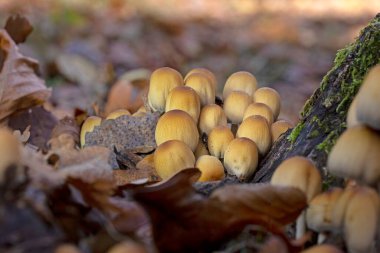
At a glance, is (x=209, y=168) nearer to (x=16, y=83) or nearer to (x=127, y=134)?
(x=127, y=134)

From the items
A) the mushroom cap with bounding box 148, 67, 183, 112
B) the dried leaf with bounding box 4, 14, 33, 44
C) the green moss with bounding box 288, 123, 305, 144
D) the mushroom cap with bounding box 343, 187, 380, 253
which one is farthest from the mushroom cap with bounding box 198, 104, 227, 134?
the dried leaf with bounding box 4, 14, 33, 44

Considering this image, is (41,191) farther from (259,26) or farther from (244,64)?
(259,26)

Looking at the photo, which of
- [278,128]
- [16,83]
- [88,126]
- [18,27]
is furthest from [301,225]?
[18,27]

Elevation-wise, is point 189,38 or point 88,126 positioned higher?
point 88,126

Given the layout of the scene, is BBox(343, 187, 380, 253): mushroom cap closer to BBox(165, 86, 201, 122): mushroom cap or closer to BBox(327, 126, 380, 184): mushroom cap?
BBox(327, 126, 380, 184): mushroom cap

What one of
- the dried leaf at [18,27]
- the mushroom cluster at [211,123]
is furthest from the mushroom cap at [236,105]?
the dried leaf at [18,27]

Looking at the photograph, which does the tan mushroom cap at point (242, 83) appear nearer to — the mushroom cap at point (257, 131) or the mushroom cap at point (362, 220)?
the mushroom cap at point (257, 131)
